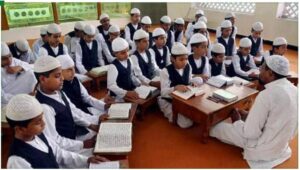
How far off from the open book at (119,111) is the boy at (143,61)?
39.8 inches

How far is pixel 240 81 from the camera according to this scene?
3389 mm

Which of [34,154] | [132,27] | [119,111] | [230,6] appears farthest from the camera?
[230,6]

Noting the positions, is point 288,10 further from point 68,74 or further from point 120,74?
point 68,74

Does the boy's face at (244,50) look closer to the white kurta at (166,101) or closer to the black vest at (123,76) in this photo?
the white kurta at (166,101)

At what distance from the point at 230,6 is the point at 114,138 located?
7.41 meters

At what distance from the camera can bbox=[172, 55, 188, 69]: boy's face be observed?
3.19 metres

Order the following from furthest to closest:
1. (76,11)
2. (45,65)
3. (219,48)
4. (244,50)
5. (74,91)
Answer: (76,11), (244,50), (219,48), (74,91), (45,65)

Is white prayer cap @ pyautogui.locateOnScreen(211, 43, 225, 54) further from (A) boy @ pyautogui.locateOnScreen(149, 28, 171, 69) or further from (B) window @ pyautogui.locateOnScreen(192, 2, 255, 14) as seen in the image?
(B) window @ pyautogui.locateOnScreen(192, 2, 255, 14)

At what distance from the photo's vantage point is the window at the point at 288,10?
674 centimetres

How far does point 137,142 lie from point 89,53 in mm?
2120

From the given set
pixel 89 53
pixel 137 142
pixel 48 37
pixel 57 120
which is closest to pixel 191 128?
pixel 137 142

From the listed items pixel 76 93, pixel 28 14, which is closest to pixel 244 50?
pixel 76 93

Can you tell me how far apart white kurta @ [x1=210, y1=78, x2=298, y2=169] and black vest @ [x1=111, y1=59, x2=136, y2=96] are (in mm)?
1348

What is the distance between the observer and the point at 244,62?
431 centimetres
